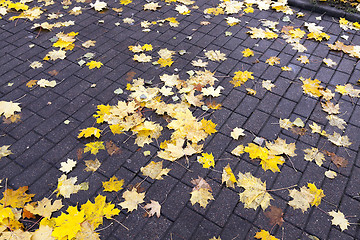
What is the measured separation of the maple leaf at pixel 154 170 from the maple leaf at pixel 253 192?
2.71 ft

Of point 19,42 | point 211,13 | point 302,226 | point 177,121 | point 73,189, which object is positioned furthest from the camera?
point 211,13

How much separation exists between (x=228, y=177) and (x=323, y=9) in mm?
4293

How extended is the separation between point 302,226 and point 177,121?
1778 millimetres

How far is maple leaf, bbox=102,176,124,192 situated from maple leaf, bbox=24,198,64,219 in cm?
45

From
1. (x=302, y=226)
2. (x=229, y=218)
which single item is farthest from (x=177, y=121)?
(x=302, y=226)

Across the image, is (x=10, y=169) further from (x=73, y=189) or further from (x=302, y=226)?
(x=302, y=226)

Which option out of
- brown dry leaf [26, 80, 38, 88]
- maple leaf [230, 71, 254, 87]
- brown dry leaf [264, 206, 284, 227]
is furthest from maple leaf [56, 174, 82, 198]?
maple leaf [230, 71, 254, 87]

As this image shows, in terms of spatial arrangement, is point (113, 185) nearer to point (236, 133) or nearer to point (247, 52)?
point (236, 133)

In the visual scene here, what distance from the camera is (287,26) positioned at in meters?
5.11

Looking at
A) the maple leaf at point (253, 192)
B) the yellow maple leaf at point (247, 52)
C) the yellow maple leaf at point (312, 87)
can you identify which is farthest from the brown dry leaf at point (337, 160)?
the yellow maple leaf at point (247, 52)

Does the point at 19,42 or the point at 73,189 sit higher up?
the point at 19,42

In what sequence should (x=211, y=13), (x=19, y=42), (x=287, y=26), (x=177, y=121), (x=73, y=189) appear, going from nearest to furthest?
(x=73, y=189), (x=177, y=121), (x=19, y=42), (x=287, y=26), (x=211, y=13)

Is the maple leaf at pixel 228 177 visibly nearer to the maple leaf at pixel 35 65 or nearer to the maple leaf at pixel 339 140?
the maple leaf at pixel 339 140

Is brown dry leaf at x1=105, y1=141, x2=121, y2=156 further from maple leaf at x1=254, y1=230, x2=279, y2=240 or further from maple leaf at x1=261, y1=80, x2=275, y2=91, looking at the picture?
maple leaf at x1=261, y1=80, x2=275, y2=91
